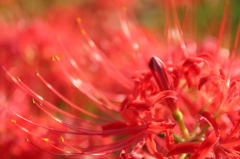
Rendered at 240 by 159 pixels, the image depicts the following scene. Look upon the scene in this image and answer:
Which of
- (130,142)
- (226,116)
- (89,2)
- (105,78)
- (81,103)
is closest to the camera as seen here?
(130,142)

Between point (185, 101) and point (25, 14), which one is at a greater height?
point (25, 14)

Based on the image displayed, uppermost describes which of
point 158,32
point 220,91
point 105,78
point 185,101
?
point 158,32

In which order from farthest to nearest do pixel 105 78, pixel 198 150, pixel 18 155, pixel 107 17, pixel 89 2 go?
pixel 89 2, pixel 107 17, pixel 105 78, pixel 18 155, pixel 198 150

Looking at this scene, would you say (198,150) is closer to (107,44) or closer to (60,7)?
(107,44)

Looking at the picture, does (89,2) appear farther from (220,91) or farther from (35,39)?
(220,91)

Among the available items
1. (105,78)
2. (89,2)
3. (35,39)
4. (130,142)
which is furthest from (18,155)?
(89,2)

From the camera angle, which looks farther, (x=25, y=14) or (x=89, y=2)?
(x=89, y=2)
